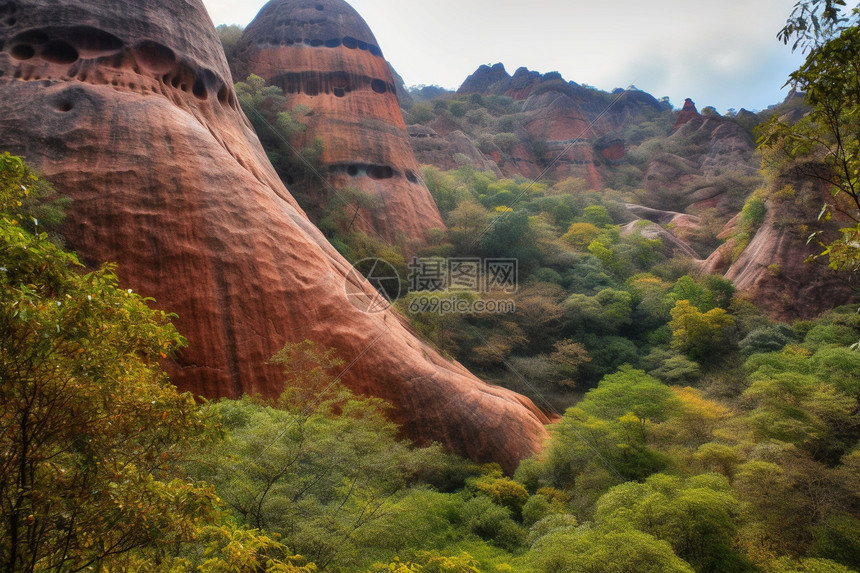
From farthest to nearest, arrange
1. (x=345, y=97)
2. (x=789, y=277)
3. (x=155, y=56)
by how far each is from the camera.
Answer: (x=345, y=97) → (x=789, y=277) → (x=155, y=56)

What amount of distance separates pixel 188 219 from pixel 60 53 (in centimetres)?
515

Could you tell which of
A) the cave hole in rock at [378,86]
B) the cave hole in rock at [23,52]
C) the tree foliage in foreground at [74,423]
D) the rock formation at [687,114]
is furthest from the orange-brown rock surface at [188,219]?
the rock formation at [687,114]

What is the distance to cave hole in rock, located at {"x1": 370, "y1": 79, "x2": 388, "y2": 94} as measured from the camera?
23781 millimetres

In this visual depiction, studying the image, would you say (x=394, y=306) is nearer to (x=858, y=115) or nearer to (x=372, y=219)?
(x=372, y=219)

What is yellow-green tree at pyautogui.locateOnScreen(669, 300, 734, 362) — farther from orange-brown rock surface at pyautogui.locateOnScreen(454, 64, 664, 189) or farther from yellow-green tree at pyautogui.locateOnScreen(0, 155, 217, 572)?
orange-brown rock surface at pyautogui.locateOnScreen(454, 64, 664, 189)

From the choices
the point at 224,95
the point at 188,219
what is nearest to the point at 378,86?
the point at 224,95

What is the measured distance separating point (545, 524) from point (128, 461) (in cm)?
672

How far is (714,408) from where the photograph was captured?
10.2m

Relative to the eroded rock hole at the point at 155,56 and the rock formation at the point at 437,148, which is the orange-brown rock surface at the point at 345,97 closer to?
the rock formation at the point at 437,148

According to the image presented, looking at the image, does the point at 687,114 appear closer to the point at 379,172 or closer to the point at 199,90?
the point at 379,172

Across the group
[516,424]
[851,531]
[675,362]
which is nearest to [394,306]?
[516,424]

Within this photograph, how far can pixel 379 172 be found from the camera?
22.1m

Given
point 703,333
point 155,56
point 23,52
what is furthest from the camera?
point 703,333

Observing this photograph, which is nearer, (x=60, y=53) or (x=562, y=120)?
(x=60, y=53)
